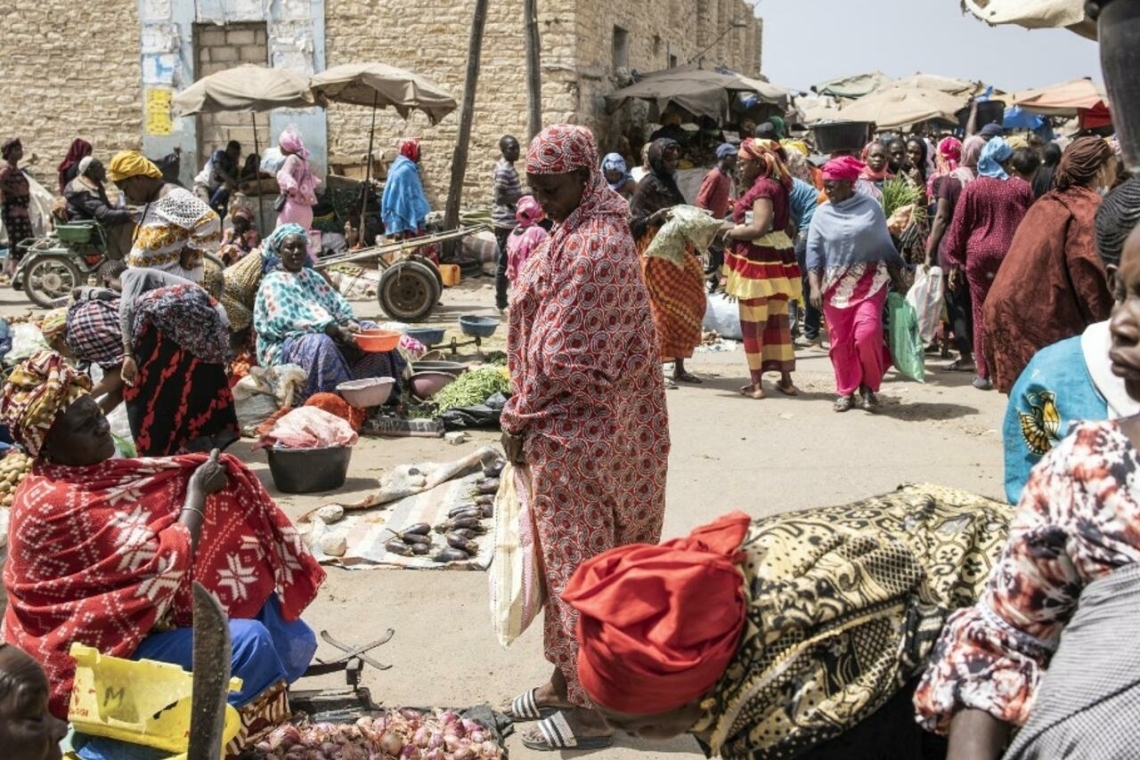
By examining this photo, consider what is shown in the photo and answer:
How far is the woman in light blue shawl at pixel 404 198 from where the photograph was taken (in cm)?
1582

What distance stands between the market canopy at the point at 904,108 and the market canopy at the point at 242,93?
9.53 metres

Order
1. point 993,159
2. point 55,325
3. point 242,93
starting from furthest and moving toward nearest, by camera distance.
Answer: point 242,93 → point 993,159 → point 55,325

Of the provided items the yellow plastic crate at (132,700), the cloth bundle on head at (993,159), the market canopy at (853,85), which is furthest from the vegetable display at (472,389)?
the market canopy at (853,85)

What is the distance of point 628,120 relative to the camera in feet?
71.1

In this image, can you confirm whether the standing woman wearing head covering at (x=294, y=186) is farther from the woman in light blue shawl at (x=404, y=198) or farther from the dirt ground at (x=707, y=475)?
the dirt ground at (x=707, y=475)

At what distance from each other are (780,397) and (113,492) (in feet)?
22.1

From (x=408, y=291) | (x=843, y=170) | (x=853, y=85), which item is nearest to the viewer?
(x=843, y=170)

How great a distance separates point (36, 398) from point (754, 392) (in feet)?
22.2

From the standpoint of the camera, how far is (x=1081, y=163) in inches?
197

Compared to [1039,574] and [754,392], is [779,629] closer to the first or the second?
[1039,574]

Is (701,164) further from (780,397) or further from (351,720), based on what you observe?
(351,720)

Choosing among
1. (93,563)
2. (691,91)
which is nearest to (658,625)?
(93,563)

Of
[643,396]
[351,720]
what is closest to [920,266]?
[643,396]

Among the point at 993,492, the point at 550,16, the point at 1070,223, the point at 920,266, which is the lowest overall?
the point at 993,492
